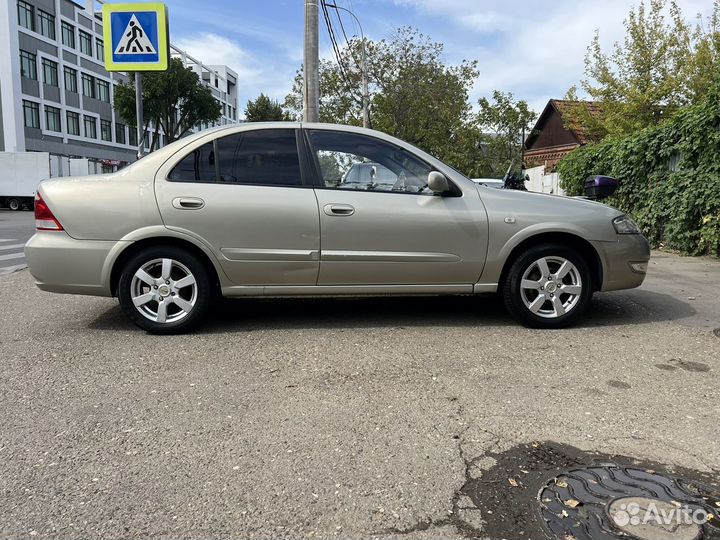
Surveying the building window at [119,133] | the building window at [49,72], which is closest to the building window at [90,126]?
the building window at [119,133]

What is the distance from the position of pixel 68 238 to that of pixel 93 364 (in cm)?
112

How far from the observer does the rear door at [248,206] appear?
461 centimetres

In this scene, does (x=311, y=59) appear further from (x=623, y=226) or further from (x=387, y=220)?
(x=623, y=226)

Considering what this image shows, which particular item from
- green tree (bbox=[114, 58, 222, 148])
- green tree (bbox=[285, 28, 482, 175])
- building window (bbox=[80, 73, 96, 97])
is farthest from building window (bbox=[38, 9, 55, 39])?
green tree (bbox=[285, 28, 482, 175])

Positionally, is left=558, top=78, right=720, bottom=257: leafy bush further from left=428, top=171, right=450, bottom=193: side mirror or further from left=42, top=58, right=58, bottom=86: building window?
left=42, top=58, right=58, bottom=86: building window

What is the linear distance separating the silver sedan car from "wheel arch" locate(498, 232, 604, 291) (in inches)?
0.5

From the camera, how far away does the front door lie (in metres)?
4.73

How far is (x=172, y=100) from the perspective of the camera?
1688 inches

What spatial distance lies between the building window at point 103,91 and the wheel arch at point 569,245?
2248 inches

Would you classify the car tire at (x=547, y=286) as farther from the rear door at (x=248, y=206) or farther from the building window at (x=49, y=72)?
the building window at (x=49, y=72)

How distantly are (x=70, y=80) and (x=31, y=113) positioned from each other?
741 centimetres

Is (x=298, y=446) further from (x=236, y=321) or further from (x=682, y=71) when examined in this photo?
(x=682, y=71)

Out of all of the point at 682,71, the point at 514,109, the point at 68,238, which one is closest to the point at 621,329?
the point at 68,238

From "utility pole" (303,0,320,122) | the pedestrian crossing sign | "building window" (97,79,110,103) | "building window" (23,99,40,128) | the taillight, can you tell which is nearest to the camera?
the taillight
